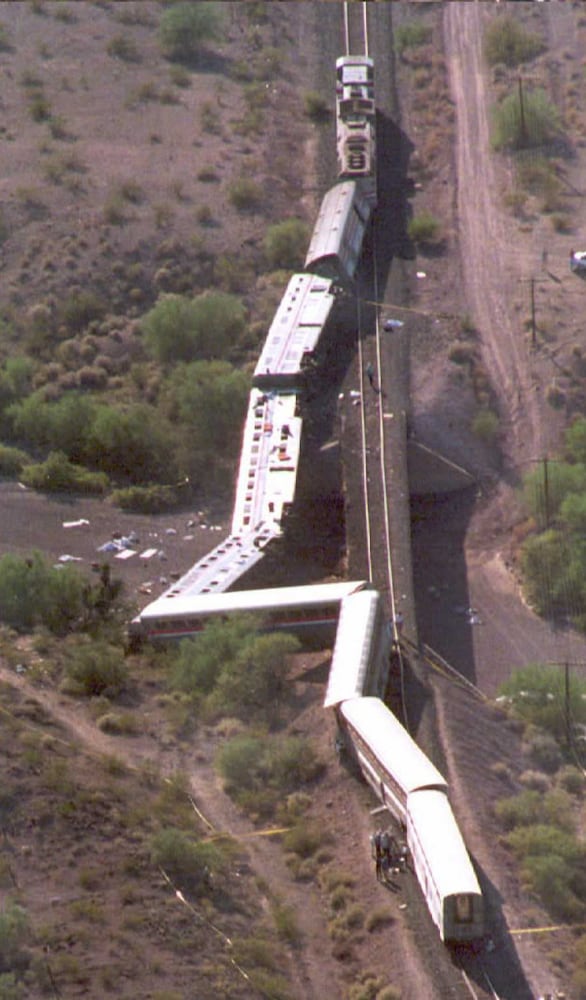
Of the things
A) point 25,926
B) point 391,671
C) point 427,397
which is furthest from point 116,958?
point 427,397

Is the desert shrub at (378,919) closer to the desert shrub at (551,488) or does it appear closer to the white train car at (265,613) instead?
the white train car at (265,613)

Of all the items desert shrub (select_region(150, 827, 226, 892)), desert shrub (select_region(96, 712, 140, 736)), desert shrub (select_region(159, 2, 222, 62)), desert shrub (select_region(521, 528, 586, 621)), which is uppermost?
desert shrub (select_region(159, 2, 222, 62))

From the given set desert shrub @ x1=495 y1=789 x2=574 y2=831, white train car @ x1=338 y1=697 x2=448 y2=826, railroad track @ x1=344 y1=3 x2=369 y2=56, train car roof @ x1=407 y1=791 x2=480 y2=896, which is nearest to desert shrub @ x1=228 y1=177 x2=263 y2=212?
railroad track @ x1=344 y1=3 x2=369 y2=56

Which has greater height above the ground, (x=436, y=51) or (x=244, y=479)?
(x=436, y=51)

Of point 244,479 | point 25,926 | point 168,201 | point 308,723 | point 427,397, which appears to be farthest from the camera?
point 168,201

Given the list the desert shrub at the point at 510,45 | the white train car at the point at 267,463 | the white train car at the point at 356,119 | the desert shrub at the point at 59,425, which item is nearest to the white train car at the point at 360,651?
the white train car at the point at 267,463

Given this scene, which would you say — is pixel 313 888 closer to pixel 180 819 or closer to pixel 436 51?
pixel 180 819

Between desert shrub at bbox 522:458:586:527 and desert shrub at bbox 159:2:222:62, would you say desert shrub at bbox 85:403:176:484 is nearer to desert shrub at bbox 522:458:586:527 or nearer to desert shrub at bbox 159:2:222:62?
desert shrub at bbox 522:458:586:527
